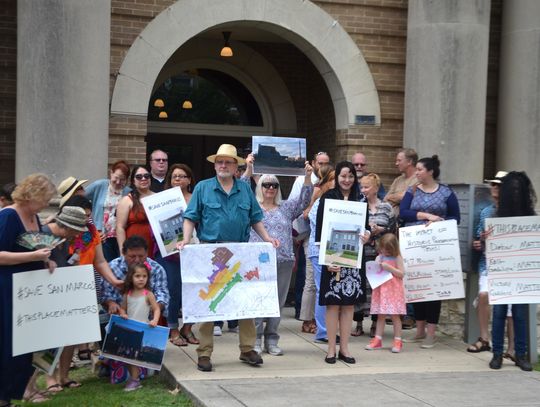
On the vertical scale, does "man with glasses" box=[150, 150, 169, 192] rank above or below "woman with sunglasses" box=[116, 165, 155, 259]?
above

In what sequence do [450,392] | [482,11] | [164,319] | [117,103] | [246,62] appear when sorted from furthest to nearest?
[246,62] < [482,11] < [117,103] < [164,319] < [450,392]

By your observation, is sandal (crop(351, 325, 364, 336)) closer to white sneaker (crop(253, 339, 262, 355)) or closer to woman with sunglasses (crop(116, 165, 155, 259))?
white sneaker (crop(253, 339, 262, 355))

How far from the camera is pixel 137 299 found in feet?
24.6

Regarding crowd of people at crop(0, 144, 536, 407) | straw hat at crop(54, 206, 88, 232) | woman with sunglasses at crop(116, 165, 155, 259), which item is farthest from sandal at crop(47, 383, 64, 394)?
woman with sunglasses at crop(116, 165, 155, 259)

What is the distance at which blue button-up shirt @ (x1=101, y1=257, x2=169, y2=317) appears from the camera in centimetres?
757

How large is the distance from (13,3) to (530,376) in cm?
837

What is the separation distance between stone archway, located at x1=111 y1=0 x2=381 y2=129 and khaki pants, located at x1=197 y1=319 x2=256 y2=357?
4.67 metres

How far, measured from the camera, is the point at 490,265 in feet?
28.4

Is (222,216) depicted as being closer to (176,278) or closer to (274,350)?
(176,278)

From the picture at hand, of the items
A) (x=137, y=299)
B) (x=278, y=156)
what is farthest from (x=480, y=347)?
(x=137, y=299)

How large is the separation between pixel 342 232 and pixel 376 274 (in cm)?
114

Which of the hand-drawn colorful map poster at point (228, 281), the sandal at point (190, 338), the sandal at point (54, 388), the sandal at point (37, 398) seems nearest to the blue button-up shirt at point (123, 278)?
the hand-drawn colorful map poster at point (228, 281)

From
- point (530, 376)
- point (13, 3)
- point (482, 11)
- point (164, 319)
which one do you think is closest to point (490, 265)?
point (530, 376)

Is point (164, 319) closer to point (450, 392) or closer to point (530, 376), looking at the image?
point (450, 392)
